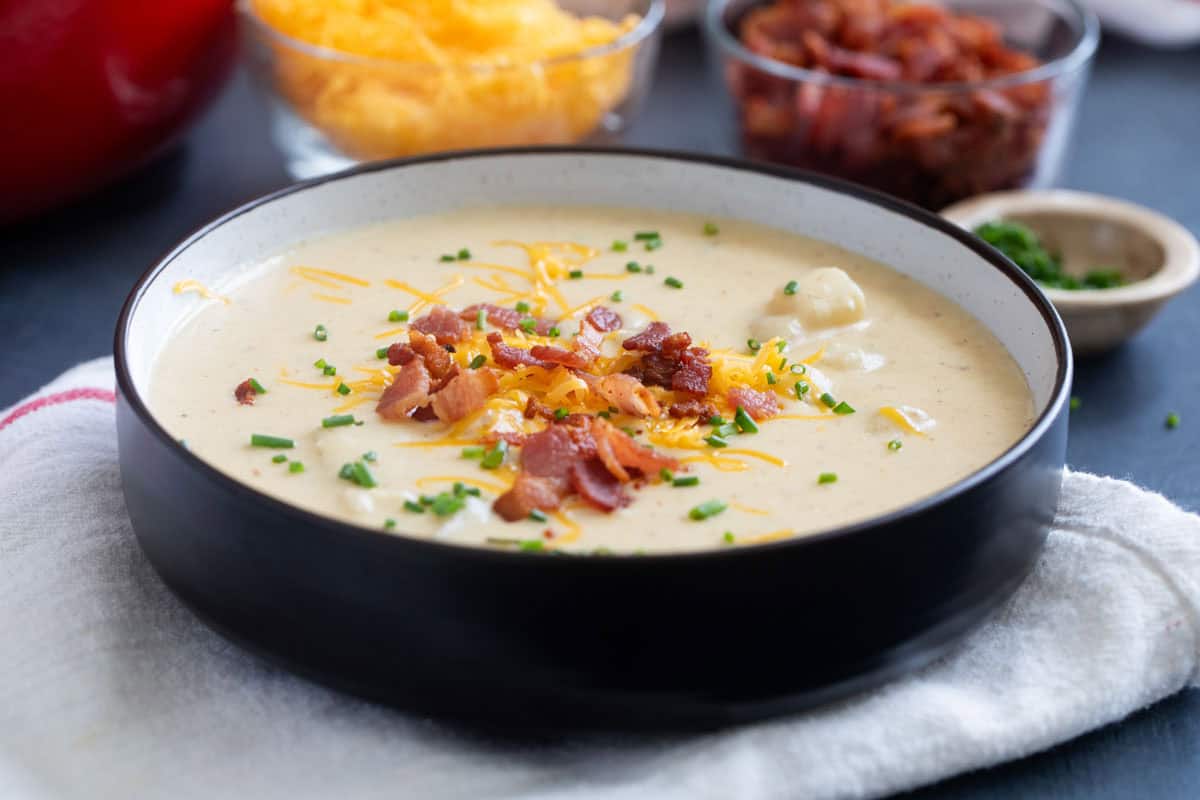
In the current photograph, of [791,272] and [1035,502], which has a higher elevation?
[1035,502]

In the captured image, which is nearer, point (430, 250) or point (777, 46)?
point (430, 250)

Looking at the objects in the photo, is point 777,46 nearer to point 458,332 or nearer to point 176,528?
point 458,332

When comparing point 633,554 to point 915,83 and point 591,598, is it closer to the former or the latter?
point 591,598

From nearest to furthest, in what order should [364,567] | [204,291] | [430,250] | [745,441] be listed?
1. [364,567]
2. [745,441]
3. [204,291]
4. [430,250]

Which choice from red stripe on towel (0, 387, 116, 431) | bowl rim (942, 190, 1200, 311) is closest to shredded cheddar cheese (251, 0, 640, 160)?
bowl rim (942, 190, 1200, 311)

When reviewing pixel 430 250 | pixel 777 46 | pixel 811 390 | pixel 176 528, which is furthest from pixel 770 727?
pixel 777 46

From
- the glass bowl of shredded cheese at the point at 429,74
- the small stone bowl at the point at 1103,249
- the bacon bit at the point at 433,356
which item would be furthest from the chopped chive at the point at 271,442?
the small stone bowl at the point at 1103,249
